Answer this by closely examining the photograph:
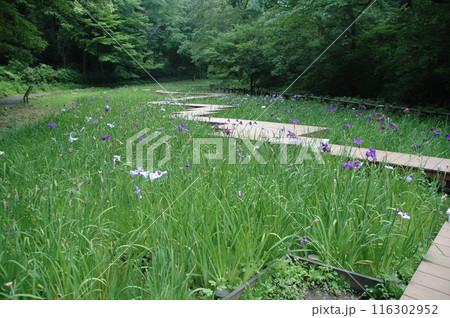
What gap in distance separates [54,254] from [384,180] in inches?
94.5

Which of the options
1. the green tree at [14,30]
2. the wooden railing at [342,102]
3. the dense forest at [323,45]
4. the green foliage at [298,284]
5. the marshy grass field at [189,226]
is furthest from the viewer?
A: the green tree at [14,30]

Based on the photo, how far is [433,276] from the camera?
71.4 inches

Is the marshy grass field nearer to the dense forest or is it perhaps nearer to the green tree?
the dense forest

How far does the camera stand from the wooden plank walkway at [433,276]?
164 centimetres

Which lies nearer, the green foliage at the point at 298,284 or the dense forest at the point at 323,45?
the green foliage at the point at 298,284

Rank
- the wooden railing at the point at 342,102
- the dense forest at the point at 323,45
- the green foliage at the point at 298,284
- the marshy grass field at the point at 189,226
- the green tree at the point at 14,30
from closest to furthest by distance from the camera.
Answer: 1. the marshy grass field at the point at 189,226
2. the green foliage at the point at 298,284
3. the wooden railing at the point at 342,102
4. the dense forest at the point at 323,45
5. the green tree at the point at 14,30

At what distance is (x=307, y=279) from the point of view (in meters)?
1.87

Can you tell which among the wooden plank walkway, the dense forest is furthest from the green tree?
the wooden plank walkway

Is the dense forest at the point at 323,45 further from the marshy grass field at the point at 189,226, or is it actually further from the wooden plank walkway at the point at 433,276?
the wooden plank walkway at the point at 433,276

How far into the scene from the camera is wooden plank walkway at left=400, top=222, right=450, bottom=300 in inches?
64.7

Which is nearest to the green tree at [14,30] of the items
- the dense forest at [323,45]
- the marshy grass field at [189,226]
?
the dense forest at [323,45]

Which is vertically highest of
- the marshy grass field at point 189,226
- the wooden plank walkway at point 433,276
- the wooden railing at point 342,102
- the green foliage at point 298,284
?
the wooden railing at point 342,102
